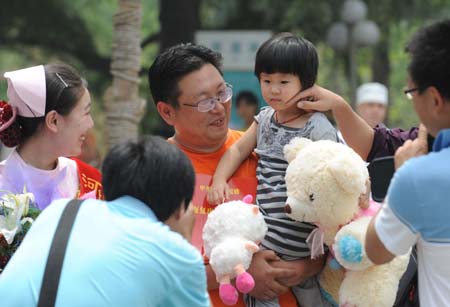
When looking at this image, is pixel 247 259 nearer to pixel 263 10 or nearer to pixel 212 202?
pixel 212 202

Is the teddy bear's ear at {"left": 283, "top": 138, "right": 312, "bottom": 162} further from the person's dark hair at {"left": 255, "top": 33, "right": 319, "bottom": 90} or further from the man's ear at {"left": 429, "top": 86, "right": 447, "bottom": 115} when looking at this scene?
the man's ear at {"left": 429, "top": 86, "right": 447, "bottom": 115}

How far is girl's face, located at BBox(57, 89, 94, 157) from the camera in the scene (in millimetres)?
3684

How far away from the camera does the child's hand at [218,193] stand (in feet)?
11.7

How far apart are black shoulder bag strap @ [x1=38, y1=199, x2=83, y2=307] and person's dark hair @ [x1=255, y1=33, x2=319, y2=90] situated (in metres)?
1.20

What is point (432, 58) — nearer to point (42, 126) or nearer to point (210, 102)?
point (210, 102)

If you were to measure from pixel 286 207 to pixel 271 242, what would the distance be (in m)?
0.26

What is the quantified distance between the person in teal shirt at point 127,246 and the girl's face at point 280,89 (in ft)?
2.76

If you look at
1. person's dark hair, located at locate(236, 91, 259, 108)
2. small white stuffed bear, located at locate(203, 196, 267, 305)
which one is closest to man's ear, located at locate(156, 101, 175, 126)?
small white stuffed bear, located at locate(203, 196, 267, 305)

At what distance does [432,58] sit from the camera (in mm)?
2707

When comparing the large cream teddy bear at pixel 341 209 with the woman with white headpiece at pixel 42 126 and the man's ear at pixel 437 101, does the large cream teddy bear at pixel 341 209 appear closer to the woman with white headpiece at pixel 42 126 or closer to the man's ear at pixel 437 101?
the man's ear at pixel 437 101

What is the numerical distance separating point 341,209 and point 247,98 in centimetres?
704

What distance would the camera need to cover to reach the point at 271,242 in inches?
137

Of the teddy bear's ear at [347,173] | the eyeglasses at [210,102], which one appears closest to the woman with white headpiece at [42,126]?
the eyeglasses at [210,102]

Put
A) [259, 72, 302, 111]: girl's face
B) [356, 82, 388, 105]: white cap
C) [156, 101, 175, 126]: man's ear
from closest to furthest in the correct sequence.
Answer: [259, 72, 302, 111]: girl's face → [156, 101, 175, 126]: man's ear → [356, 82, 388, 105]: white cap
